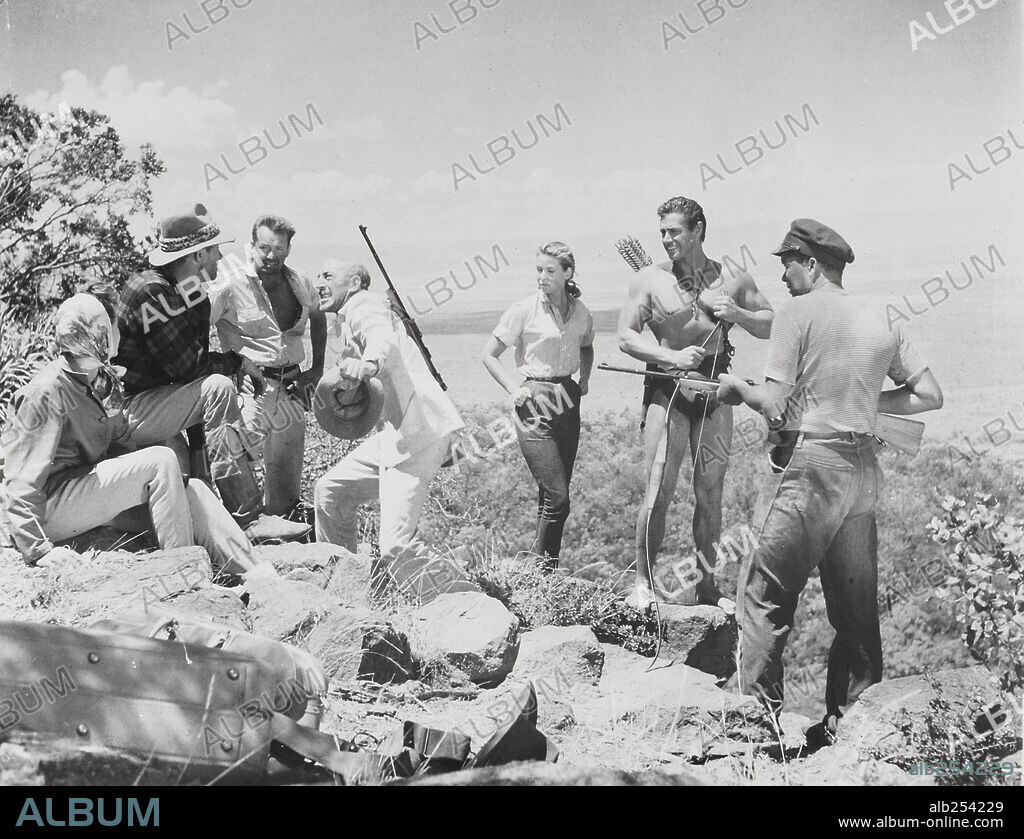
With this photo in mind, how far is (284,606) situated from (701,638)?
2.02 meters

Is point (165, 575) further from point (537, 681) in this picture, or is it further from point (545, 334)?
point (545, 334)

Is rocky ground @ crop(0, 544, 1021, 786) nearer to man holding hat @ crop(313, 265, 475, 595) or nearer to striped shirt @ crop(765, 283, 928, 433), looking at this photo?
man holding hat @ crop(313, 265, 475, 595)

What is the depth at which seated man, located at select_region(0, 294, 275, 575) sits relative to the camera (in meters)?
5.30

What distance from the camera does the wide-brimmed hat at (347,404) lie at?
5660mm

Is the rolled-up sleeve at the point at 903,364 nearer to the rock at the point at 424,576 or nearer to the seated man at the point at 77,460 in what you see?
the rock at the point at 424,576

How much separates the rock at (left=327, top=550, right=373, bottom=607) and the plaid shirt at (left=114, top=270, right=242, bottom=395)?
1224mm

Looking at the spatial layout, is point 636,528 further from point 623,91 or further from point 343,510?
point 623,91

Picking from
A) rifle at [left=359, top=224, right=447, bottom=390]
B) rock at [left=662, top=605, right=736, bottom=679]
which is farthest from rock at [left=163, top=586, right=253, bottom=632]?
rock at [left=662, top=605, right=736, bottom=679]

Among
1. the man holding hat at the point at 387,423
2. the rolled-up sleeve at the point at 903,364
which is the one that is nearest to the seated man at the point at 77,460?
the man holding hat at the point at 387,423

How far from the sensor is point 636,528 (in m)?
5.86

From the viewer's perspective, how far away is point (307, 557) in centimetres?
579

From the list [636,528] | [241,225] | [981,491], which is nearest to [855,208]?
[981,491]

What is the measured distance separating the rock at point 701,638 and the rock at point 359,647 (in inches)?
52.1
